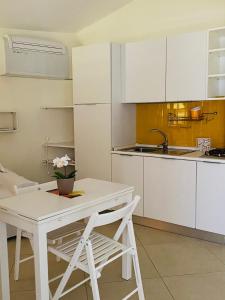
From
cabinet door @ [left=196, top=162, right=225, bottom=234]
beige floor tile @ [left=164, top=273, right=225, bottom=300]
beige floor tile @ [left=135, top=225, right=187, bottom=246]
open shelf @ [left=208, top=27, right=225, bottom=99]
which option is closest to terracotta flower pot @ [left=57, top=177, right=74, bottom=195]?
beige floor tile @ [left=164, top=273, right=225, bottom=300]

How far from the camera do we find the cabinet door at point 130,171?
3637mm

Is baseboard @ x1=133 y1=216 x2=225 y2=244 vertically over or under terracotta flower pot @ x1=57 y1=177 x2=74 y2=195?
under

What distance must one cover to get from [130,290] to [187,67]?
2.26 meters

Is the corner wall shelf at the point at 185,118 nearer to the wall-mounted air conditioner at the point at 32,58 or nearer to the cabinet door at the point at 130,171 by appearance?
the cabinet door at the point at 130,171

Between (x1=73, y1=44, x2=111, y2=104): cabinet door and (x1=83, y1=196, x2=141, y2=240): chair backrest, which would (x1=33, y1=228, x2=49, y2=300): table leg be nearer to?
(x1=83, y1=196, x2=141, y2=240): chair backrest

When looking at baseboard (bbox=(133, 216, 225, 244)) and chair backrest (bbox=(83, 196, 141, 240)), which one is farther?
baseboard (bbox=(133, 216, 225, 244))

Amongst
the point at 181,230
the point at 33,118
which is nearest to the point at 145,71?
the point at 33,118

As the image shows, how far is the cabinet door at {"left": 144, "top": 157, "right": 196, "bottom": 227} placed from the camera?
328 cm

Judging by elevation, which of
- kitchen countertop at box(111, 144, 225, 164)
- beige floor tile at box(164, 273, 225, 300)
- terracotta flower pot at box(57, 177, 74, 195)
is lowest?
beige floor tile at box(164, 273, 225, 300)

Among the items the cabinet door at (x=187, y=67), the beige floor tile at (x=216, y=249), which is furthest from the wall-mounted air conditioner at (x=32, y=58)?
Result: the beige floor tile at (x=216, y=249)

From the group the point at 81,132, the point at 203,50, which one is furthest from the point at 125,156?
the point at 203,50

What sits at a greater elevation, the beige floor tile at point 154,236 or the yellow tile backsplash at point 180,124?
the yellow tile backsplash at point 180,124

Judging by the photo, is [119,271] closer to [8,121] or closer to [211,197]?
[211,197]

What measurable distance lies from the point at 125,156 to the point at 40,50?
5.98 feet
